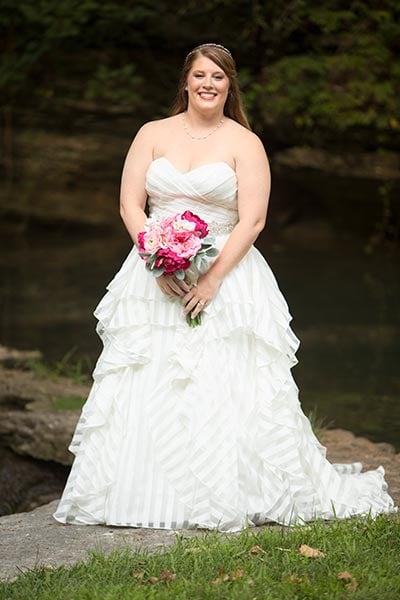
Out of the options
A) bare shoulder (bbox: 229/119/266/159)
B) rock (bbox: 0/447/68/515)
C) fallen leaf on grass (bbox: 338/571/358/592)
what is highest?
bare shoulder (bbox: 229/119/266/159)

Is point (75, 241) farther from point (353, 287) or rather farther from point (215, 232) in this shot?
point (215, 232)

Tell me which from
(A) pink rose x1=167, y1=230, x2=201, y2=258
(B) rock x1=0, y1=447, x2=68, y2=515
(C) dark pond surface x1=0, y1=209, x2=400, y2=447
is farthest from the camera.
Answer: (C) dark pond surface x1=0, y1=209, x2=400, y2=447

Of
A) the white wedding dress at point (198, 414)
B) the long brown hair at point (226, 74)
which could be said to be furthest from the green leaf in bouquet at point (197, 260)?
the long brown hair at point (226, 74)

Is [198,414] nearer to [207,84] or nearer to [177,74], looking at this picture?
[207,84]

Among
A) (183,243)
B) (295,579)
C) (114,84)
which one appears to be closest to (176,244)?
(183,243)

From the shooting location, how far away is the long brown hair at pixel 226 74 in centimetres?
477

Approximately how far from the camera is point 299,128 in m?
12.8

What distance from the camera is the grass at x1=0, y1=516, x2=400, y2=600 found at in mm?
3586

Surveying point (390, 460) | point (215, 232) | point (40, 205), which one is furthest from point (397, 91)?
point (215, 232)

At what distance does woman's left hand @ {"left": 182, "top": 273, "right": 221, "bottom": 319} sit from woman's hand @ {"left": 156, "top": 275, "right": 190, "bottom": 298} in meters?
0.03

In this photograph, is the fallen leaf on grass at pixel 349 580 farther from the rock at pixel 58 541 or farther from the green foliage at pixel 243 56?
the green foliage at pixel 243 56

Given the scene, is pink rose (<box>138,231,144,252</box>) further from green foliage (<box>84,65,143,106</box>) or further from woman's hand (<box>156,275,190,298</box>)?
green foliage (<box>84,65,143,106</box>)

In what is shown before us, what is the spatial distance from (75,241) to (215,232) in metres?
10.8

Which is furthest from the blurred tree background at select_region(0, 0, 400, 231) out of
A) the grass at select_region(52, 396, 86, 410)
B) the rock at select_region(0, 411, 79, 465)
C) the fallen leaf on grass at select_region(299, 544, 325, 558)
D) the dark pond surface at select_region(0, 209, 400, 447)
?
the fallen leaf on grass at select_region(299, 544, 325, 558)
